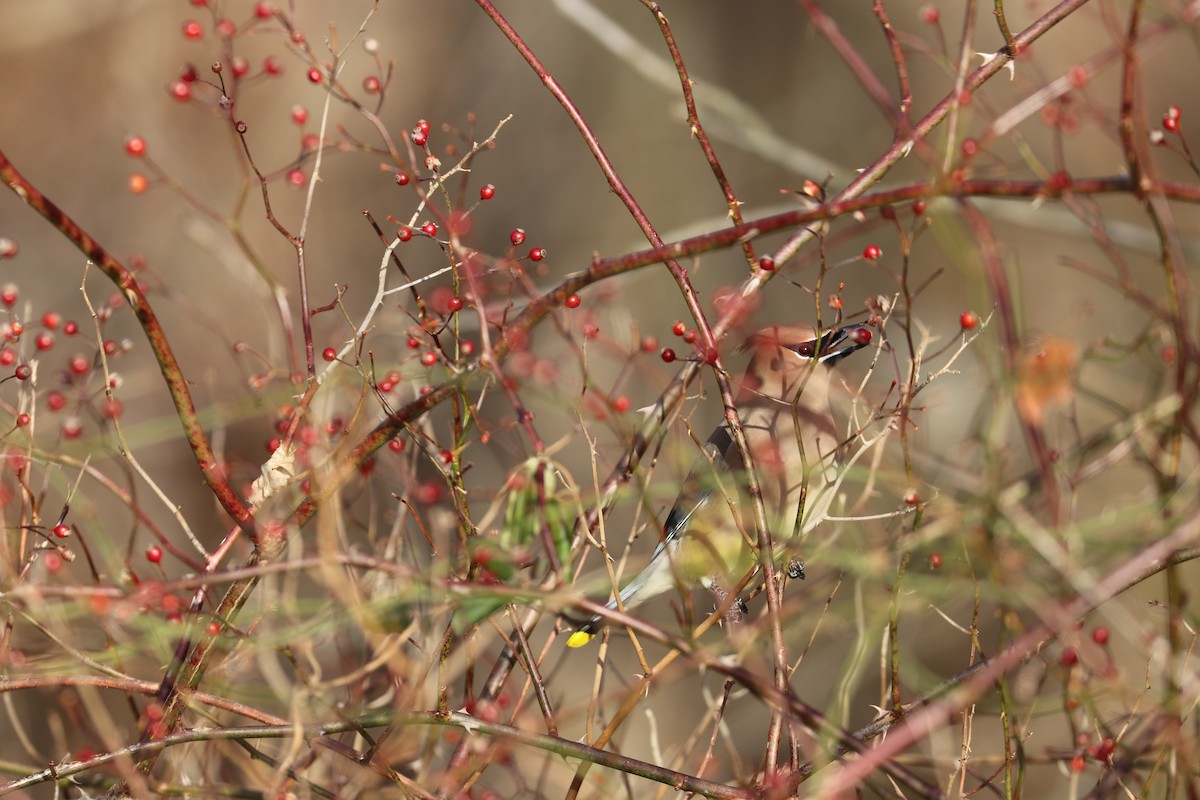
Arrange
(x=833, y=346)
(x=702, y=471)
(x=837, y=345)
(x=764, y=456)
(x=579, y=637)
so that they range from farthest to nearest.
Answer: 1. (x=702, y=471)
2. (x=837, y=345)
3. (x=833, y=346)
4. (x=579, y=637)
5. (x=764, y=456)

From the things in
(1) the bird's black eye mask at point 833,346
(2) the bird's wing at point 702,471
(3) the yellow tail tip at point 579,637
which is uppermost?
(1) the bird's black eye mask at point 833,346

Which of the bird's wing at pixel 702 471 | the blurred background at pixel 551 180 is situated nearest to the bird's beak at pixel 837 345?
the bird's wing at pixel 702 471

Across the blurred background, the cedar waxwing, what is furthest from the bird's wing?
the blurred background

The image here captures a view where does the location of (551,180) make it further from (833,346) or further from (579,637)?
(579,637)

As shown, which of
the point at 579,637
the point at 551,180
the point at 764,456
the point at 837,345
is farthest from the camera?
the point at 551,180

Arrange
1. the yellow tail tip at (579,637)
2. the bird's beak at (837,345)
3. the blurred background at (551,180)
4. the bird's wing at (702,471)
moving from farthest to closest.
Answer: the blurred background at (551,180) < the bird's wing at (702,471) < the yellow tail tip at (579,637) < the bird's beak at (837,345)

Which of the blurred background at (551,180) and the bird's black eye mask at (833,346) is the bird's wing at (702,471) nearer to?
the bird's black eye mask at (833,346)

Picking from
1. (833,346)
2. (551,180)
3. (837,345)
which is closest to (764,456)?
(833,346)

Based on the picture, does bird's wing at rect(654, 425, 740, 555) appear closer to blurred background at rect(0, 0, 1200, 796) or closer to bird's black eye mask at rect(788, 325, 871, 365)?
bird's black eye mask at rect(788, 325, 871, 365)

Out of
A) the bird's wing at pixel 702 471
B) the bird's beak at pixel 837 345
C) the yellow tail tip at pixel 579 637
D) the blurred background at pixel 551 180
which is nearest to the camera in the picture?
the bird's beak at pixel 837 345

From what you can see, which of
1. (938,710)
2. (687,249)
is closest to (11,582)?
(687,249)

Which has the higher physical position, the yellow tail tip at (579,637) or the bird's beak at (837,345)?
the bird's beak at (837,345)

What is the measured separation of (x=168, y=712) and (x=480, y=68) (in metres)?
7.35

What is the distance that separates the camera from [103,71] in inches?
326
